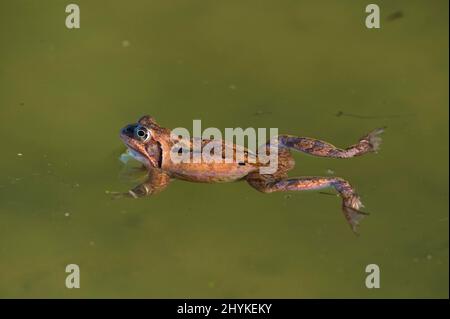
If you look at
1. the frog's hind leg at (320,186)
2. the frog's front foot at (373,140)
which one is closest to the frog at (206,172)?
the frog's hind leg at (320,186)

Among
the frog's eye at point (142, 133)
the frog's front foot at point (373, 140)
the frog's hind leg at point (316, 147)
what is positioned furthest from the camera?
the frog's front foot at point (373, 140)

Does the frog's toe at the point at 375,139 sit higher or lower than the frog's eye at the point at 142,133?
higher

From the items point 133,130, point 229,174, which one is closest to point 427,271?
point 229,174

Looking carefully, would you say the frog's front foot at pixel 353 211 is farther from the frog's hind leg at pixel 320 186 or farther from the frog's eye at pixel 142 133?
the frog's eye at pixel 142 133

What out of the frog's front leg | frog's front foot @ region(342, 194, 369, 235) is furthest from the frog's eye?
frog's front foot @ region(342, 194, 369, 235)

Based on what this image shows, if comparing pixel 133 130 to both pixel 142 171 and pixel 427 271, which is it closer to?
pixel 142 171

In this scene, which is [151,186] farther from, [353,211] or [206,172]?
[353,211]
